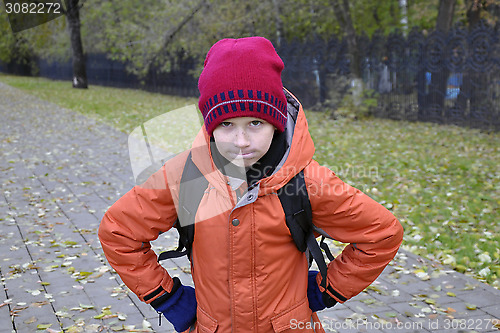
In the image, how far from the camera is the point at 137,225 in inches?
81.7

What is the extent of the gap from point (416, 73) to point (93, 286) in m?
12.8

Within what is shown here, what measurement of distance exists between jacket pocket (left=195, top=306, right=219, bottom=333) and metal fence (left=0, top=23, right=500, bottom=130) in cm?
1268

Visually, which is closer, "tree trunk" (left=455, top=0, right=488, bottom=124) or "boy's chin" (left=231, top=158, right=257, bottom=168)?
"boy's chin" (left=231, top=158, right=257, bottom=168)

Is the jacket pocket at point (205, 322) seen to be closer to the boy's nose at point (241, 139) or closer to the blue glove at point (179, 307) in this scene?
the blue glove at point (179, 307)

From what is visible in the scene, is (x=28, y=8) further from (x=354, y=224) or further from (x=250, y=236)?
(x=354, y=224)

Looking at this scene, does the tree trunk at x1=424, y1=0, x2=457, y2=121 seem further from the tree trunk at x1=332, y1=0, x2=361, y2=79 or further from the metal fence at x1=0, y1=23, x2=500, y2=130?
→ the tree trunk at x1=332, y1=0, x2=361, y2=79

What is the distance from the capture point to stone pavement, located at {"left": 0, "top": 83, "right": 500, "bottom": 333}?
405 centimetres

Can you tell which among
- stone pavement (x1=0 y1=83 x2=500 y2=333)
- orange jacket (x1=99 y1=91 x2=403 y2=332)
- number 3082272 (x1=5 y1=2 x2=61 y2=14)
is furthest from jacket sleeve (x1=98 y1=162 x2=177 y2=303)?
number 3082272 (x1=5 y1=2 x2=61 y2=14)

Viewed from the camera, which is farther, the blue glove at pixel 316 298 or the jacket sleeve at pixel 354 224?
the blue glove at pixel 316 298

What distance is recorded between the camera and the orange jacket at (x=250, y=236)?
2.03 m

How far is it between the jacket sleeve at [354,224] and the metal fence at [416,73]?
12.5 meters

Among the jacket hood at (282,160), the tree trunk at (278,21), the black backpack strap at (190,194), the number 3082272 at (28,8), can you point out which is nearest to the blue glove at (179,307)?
the black backpack strap at (190,194)

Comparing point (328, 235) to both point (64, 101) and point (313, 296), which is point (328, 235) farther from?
point (64, 101)

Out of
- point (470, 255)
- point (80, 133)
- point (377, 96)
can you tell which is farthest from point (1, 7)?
point (470, 255)
